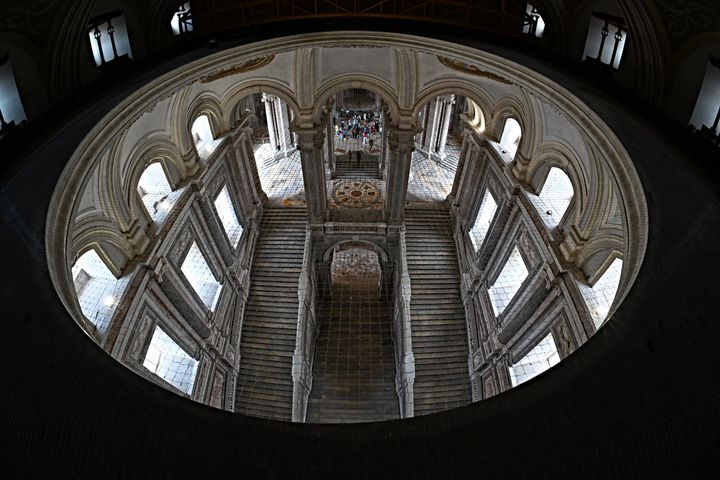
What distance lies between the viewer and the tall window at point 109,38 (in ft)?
27.5

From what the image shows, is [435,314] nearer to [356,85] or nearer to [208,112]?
[356,85]

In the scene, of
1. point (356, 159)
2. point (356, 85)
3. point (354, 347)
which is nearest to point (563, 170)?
point (356, 85)

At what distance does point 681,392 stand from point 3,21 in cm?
991

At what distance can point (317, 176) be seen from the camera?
1656 centimetres

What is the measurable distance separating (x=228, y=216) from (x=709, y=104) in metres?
15.4

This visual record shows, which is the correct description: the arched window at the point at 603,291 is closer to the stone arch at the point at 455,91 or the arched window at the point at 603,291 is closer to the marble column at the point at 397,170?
the stone arch at the point at 455,91

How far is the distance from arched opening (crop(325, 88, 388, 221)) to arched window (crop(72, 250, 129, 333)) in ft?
31.7

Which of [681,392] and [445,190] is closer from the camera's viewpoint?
[681,392]

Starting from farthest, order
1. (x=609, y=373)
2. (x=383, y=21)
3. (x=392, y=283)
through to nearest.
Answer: (x=392, y=283) → (x=383, y=21) → (x=609, y=373)

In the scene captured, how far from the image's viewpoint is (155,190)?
12.8 m

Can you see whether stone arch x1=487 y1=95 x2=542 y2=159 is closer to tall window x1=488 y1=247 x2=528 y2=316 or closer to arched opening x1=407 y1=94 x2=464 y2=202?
tall window x1=488 y1=247 x2=528 y2=316

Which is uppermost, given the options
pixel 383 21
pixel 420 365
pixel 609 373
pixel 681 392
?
pixel 383 21

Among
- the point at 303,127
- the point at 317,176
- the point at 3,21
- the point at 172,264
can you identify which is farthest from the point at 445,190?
the point at 3,21

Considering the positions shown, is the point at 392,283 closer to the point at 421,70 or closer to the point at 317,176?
the point at 317,176
